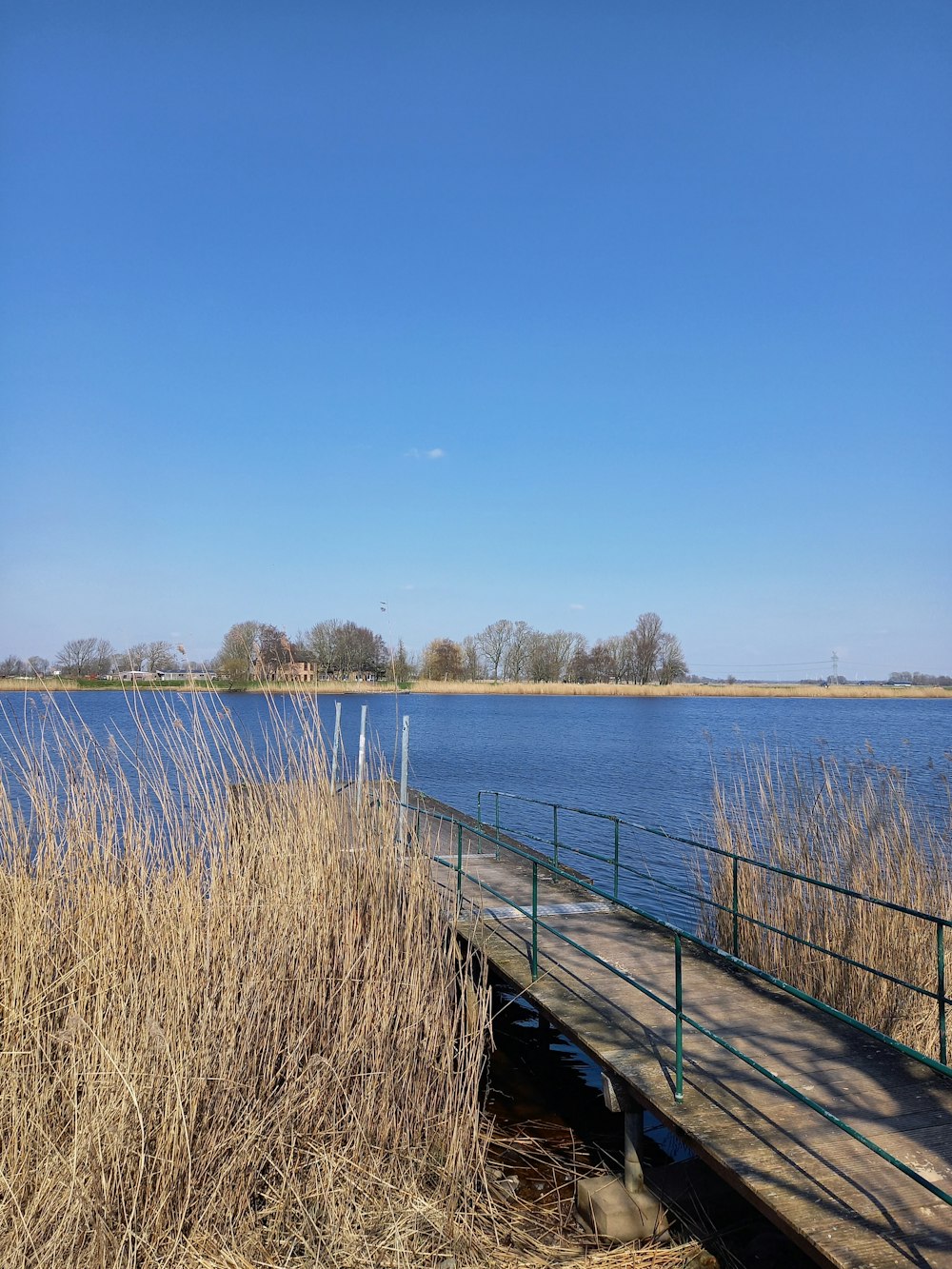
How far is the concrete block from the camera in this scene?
4367 mm

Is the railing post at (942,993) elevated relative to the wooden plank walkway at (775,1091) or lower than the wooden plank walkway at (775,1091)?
elevated

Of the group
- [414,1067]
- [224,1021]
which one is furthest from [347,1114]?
[224,1021]

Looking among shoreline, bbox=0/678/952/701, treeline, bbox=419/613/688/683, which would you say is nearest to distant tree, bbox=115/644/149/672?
shoreline, bbox=0/678/952/701

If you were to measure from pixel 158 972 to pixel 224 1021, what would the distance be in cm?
43

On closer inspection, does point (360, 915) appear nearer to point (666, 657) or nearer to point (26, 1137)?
point (26, 1137)

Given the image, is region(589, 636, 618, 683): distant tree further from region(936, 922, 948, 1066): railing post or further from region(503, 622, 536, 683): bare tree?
region(936, 922, 948, 1066): railing post

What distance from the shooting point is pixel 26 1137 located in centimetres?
351

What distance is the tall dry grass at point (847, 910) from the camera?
6242 mm

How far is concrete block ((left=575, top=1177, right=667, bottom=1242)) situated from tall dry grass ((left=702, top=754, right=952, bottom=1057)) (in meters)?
1.68

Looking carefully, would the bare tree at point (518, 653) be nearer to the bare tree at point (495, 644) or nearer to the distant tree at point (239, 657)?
the bare tree at point (495, 644)

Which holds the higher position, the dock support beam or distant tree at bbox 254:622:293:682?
distant tree at bbox 254:622:293:682

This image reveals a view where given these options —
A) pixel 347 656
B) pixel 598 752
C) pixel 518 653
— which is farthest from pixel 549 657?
pixel 347 656

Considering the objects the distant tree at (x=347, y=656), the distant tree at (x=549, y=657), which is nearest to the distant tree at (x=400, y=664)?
the distant tree at (x=347, y=656)

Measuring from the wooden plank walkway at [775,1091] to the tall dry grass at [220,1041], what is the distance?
3.10 feet
